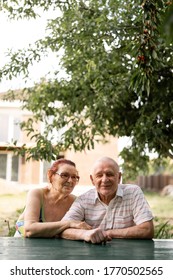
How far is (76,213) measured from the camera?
181cm

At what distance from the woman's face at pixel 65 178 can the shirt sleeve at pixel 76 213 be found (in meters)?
0.14

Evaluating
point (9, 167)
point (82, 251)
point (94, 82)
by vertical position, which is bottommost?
point (82, 251)

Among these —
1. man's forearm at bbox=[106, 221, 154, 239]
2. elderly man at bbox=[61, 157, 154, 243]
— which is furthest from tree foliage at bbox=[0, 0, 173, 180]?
man's forearm at bbox=[106, 221, 154, 239]

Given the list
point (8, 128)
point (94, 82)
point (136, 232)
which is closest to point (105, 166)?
point (136, 232)

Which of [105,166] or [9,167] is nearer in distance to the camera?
[105,166]

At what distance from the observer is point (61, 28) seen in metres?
4.37

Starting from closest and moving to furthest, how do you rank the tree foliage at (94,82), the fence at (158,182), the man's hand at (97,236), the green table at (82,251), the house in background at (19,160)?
1. the green table at (82,251)
2. the man's hand at (97,236)
3. the tree foliage at (94,82)
4. the house in background at (19,160)
5. the fence at (158,182)

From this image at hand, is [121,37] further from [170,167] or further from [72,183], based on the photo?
[170,167]

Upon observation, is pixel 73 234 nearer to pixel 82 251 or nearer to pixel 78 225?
pixel 78 225

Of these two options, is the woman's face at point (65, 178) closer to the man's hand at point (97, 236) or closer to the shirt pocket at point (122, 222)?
the shirt pocket at point (122, 222)

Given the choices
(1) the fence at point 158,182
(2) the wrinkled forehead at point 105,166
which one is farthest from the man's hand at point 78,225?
(1) the fence at point 158,182

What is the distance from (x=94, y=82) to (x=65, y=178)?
2.12m

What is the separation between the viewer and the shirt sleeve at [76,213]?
1806mm
